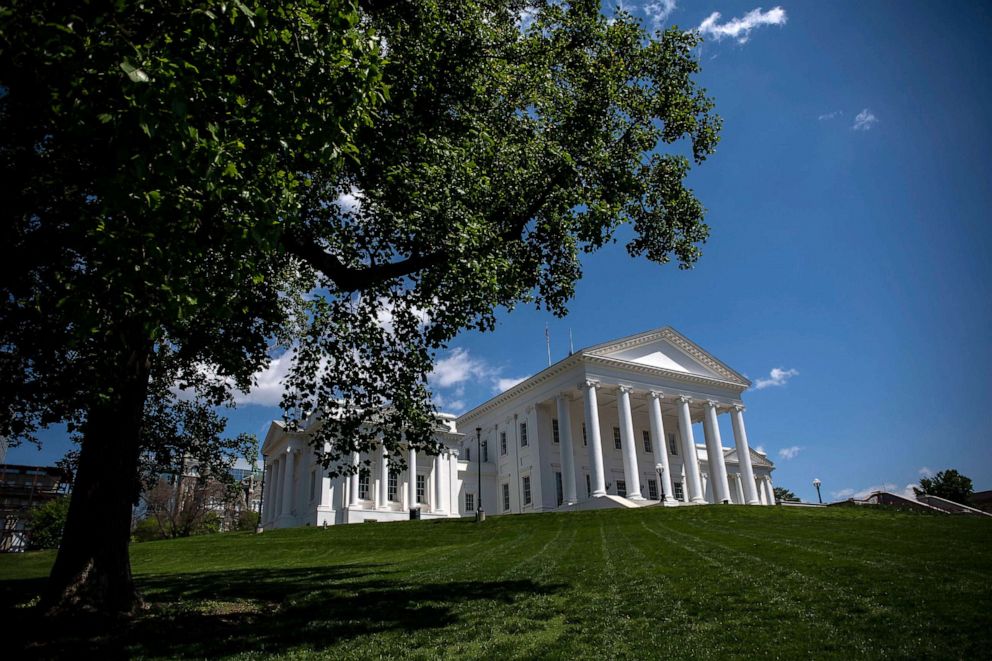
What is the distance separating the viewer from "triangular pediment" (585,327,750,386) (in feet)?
147

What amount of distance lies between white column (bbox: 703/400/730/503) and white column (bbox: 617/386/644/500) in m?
7.39

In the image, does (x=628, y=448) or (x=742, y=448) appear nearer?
(x=628, y=448)

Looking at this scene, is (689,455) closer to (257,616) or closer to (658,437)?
(658,437)

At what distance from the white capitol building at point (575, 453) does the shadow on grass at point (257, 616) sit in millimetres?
27943

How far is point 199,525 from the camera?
5678 cm

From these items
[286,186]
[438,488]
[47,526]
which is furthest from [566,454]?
[47,526]

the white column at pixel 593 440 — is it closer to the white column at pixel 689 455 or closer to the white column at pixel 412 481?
the white column at pixel 689 455

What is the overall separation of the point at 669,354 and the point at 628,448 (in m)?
9.93

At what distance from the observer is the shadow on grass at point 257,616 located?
24.6 feet

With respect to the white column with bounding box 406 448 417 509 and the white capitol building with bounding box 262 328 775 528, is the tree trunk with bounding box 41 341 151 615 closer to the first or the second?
the white capitol building with bounding box 262 328 775 528

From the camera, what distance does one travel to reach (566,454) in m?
43.2

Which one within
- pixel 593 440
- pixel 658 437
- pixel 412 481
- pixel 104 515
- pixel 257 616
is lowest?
pixel 257 616

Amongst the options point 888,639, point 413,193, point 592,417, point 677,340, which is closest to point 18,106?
point 413,193

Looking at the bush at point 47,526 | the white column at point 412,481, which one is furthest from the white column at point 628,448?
the bush at point 47,526
